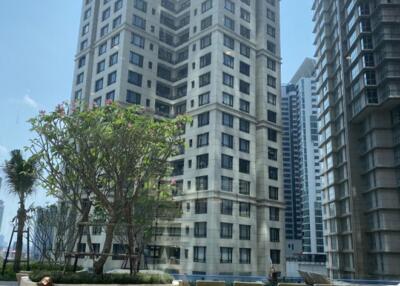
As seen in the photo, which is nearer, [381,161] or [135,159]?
[135,159]

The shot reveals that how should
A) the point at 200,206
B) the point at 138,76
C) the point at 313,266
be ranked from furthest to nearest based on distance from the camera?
the point at 313,266 < the point at 138,76 < the point at 200,206

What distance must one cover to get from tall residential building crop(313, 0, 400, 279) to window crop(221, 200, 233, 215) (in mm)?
16442

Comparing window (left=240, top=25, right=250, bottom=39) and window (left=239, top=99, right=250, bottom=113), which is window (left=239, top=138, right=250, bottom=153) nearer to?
window (left=239, top=99, right=250, bottom=113)

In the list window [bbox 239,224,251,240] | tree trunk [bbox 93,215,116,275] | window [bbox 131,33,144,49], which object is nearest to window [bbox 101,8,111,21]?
window [bbox 131,33,144,49]

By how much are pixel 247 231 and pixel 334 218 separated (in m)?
17.2

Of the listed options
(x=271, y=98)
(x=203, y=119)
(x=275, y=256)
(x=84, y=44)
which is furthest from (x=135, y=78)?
(x=275, y=256)

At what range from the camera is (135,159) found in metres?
22.6

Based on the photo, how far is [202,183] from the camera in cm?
5194

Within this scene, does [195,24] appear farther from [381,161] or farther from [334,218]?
[334,218]

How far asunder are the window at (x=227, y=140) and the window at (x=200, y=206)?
7654 millimetres

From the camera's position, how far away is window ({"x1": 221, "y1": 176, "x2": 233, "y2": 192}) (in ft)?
169

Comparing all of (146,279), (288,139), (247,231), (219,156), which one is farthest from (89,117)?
(288,139)

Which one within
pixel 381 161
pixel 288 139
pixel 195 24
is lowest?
pixel 381 161

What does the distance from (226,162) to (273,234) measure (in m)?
12.0
